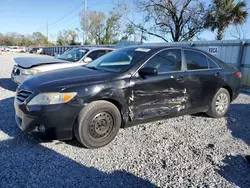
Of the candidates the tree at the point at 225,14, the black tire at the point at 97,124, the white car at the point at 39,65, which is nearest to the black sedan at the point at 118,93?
the black tire at the point at 97,124

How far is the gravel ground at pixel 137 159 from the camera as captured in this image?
101 inches

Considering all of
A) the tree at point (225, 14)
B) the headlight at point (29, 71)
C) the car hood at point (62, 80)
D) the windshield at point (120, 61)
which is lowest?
the headlight at point (29, 71)

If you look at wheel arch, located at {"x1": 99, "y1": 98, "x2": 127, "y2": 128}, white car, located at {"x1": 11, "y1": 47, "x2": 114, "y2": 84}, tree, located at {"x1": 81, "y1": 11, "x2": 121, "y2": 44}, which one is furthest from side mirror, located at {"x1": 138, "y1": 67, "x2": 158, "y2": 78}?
tree, located at {"x1": 81, "y1": 11, "x2": 121, "y2": 44}

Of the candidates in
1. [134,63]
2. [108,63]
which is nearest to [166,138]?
[134,63]

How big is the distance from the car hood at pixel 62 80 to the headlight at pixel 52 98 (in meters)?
0.08

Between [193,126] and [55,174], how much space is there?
2.89 m

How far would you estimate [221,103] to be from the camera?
494cm

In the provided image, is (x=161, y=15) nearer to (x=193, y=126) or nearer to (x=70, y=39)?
(x=193, y=126)

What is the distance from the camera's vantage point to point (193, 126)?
4.40m

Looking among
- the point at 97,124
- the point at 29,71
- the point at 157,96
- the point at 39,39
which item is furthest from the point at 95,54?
the point at 39,39

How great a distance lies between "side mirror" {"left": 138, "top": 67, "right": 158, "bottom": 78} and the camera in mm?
3527

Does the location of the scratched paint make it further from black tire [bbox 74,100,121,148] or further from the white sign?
the white sign

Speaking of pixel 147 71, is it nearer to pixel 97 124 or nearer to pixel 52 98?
pixel 97 124

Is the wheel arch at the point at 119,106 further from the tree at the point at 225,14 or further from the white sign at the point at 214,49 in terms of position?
the tree at the point at 225,14
